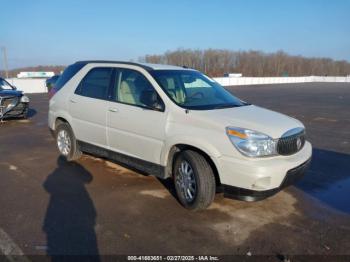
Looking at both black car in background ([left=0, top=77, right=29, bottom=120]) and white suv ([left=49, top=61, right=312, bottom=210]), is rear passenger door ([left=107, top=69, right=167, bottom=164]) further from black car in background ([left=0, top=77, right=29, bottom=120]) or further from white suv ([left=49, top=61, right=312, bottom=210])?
black car in background ([left=0, top=77, right=29, bottom=120])

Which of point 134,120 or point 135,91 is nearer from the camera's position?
point 134,120

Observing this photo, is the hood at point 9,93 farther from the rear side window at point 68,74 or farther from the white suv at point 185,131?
the white suv at point 185,131

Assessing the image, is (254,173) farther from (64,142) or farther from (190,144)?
(64,142)

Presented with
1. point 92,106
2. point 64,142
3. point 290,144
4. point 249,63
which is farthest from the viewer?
point 249,63

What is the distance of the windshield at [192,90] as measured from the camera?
14.8ft

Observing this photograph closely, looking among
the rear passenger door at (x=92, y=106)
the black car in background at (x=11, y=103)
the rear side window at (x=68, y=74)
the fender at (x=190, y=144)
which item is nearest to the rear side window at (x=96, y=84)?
the rear passenger door at (x=92, y=106)

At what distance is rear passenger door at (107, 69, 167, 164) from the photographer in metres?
4.43

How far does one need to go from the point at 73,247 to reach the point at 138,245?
26.2 inches

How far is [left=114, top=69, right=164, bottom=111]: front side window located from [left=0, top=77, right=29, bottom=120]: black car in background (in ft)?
25.6

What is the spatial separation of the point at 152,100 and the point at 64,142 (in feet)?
9.20

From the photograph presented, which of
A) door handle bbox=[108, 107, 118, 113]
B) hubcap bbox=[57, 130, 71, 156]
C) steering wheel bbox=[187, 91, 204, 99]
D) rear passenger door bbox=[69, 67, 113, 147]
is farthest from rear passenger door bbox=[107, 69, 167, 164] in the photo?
hubcap bbox=[57, 130, 71, 156]

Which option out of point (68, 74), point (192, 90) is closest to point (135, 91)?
point (192, 90)

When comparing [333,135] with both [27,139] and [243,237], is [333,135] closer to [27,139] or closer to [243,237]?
[243,237]

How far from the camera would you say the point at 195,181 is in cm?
400
